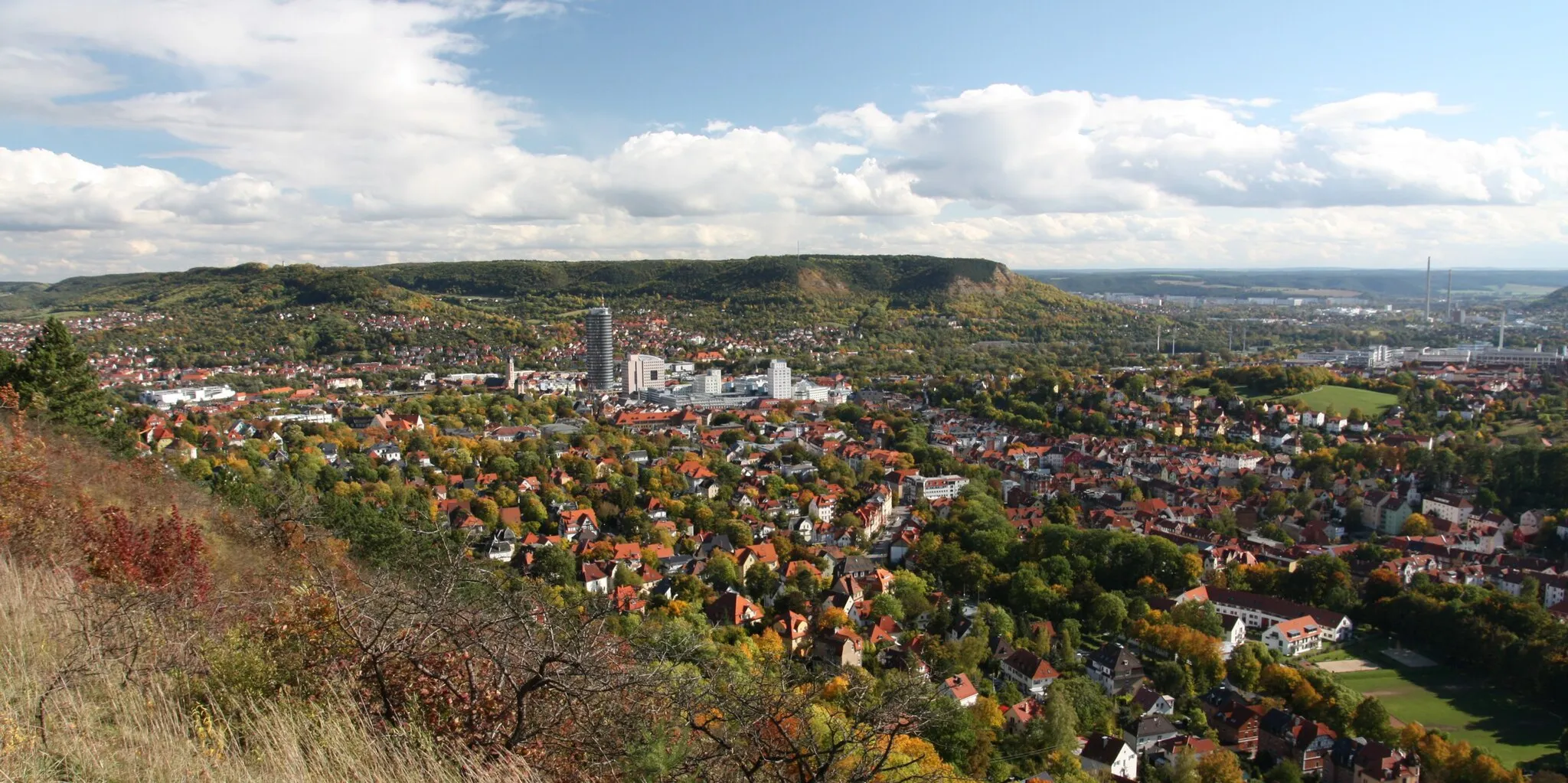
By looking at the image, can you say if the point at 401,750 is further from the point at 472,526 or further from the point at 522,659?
the point at 472,526

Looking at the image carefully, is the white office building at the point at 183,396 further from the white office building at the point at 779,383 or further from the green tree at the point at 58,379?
the green tree at the point at 58,379

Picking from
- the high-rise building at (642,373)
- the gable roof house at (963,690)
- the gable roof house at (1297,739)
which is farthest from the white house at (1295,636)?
the high-rise building at (642,373)

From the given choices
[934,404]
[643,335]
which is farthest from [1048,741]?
[643,335]

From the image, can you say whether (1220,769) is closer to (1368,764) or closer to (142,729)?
(1368,764)

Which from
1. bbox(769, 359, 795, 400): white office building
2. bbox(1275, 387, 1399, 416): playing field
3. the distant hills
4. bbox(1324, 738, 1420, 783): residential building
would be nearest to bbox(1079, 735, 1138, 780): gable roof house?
bbox(1324, 738, 1420, 783): residential building

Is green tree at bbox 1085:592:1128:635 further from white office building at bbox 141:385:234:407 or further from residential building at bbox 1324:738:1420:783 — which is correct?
white office building at bbox 141:385:234:407

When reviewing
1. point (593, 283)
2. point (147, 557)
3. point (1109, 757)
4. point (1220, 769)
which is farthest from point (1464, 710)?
point (593, 283)
